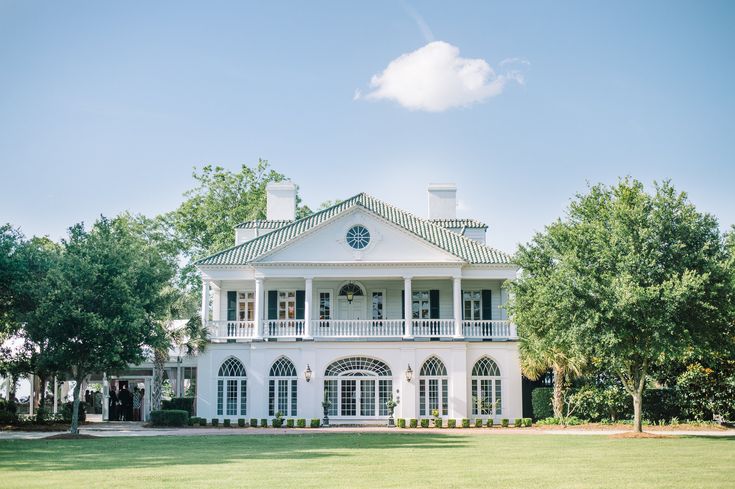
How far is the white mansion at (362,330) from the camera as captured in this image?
3647cm

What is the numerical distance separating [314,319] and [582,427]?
43.5ft

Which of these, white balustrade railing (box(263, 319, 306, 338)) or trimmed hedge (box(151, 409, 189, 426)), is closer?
trimmed hedge (box(151, 409, 189, 426))

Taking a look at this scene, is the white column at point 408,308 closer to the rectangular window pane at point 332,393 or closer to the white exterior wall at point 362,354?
the white exterior wall at point 362,354

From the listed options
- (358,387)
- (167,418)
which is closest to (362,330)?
(358,387)

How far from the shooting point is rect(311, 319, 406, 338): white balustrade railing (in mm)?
37312

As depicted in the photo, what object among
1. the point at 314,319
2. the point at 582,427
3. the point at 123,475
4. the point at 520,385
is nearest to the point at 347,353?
the point at 314,319

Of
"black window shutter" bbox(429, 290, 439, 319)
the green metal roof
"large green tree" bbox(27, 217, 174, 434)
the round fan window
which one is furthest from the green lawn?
the green metal roof

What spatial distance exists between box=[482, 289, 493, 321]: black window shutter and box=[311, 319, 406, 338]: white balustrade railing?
13.3ft

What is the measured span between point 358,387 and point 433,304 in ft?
17.9

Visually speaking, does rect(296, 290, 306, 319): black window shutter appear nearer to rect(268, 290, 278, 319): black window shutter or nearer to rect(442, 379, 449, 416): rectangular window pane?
rect(268, 290, 278, 319): black window shutter

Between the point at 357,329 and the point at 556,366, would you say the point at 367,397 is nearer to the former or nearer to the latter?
the point at 357,329

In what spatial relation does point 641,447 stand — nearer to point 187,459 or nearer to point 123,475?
point 187,459

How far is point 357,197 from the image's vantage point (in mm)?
40438

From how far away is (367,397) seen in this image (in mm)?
36812
